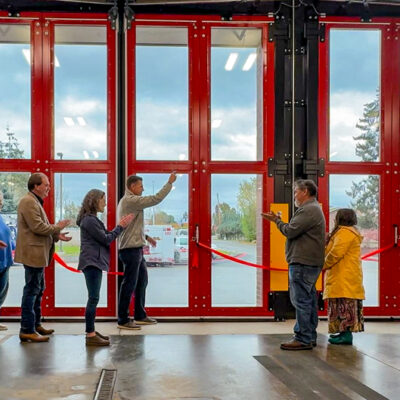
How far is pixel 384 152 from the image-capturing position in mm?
6191

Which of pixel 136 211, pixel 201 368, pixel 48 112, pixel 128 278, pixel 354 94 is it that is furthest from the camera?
pixel 354 94

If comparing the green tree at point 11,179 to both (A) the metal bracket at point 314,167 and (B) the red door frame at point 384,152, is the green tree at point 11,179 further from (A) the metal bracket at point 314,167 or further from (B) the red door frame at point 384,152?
(B) the red door frame at point 384,152

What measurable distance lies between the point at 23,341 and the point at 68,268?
1.30 metres

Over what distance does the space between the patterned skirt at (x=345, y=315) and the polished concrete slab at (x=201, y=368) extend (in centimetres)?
19

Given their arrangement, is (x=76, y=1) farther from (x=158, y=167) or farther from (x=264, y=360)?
(x=264, y=360)

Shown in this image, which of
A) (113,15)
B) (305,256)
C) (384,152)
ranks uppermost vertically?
(113,15)

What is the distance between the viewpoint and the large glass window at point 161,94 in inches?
241

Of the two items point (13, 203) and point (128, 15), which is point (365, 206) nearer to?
point (128, 15)

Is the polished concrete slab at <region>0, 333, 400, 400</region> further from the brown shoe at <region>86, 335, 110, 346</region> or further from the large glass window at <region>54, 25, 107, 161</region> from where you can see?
the large glass window at <region>54, 25, 107, 161</region>

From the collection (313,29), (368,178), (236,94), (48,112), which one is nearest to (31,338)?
(48,112)

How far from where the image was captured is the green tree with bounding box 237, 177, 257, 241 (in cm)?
621

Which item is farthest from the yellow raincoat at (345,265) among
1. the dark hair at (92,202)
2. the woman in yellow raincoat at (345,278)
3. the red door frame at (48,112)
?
the red door frame at (48,112)

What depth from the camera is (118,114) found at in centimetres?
606

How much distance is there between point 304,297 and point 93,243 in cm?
202
